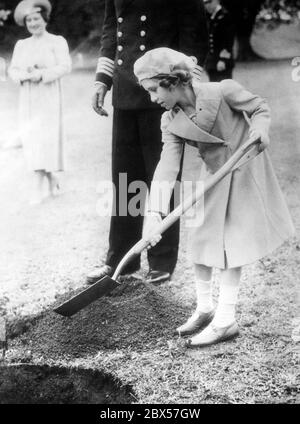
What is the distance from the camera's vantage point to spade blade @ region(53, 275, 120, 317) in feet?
9.10

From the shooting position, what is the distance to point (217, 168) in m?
2.69

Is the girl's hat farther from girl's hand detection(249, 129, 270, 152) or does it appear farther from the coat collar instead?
girl's hand detection(249, 129, 270, 152)

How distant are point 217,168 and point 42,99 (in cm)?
126

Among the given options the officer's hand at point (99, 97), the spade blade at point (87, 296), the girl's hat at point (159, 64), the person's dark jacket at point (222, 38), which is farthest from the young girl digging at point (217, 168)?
the person's dark jacket at point (222, 38)

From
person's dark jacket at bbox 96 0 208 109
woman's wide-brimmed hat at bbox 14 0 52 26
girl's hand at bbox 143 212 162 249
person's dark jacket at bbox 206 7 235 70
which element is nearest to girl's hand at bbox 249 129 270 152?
girl's hand at bbox 143 212 162 249

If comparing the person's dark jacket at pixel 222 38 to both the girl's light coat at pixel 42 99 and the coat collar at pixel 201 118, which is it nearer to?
the girl's light coat at pixel 42 99

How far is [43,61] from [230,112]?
118 centimetres

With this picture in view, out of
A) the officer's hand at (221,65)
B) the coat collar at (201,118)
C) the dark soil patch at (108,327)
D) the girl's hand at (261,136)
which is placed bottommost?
the dark soil patch at (108,327)

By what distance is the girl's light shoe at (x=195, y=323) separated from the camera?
9.57ft

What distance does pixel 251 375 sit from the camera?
2.57 meters

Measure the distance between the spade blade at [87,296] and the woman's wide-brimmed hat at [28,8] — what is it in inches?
55.5

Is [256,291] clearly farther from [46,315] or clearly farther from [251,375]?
[46,315]

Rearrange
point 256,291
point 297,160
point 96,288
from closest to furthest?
point 96,288
point 256,291
point 297,160
